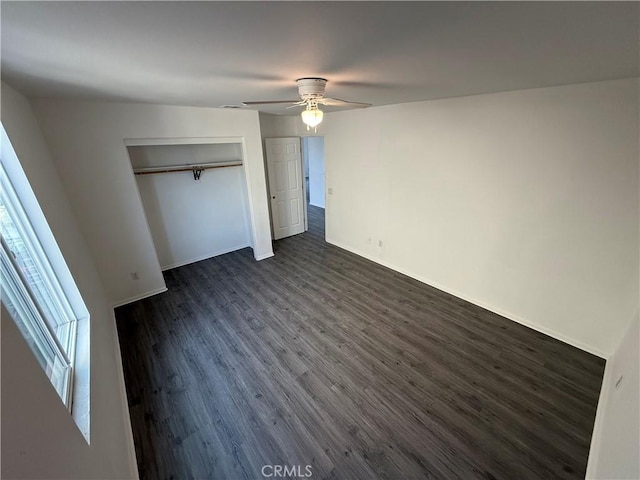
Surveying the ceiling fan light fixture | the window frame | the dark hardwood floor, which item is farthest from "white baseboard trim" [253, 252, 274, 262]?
the ceiling fan light fixture

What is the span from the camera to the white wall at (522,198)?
2.23 meters

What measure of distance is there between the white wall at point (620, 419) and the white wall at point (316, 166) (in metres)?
6.27

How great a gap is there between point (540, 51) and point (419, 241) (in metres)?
2.72

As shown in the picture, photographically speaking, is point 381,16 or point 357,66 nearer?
point 381,16

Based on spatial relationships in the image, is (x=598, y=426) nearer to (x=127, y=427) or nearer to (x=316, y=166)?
(x=127, y=427)

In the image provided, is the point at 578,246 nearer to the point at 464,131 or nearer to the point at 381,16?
the point at 464,131

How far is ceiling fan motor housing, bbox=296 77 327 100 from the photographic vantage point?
5.90ft

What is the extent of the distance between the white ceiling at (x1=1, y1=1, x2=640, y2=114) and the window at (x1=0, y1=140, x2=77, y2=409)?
88 centimetres

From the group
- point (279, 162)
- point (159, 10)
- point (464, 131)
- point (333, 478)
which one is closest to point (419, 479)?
point (333, 478)

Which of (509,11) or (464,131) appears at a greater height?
(509,11)

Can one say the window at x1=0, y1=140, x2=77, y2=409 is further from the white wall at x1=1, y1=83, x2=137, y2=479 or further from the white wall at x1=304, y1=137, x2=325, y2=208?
the white wall at x1=304, y1=137, x2=325, y2=208

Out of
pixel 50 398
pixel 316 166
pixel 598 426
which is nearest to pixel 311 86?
pixel 50 398

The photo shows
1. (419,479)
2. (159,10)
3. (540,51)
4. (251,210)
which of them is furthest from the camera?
(251,210)

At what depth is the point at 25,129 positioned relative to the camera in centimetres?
208
